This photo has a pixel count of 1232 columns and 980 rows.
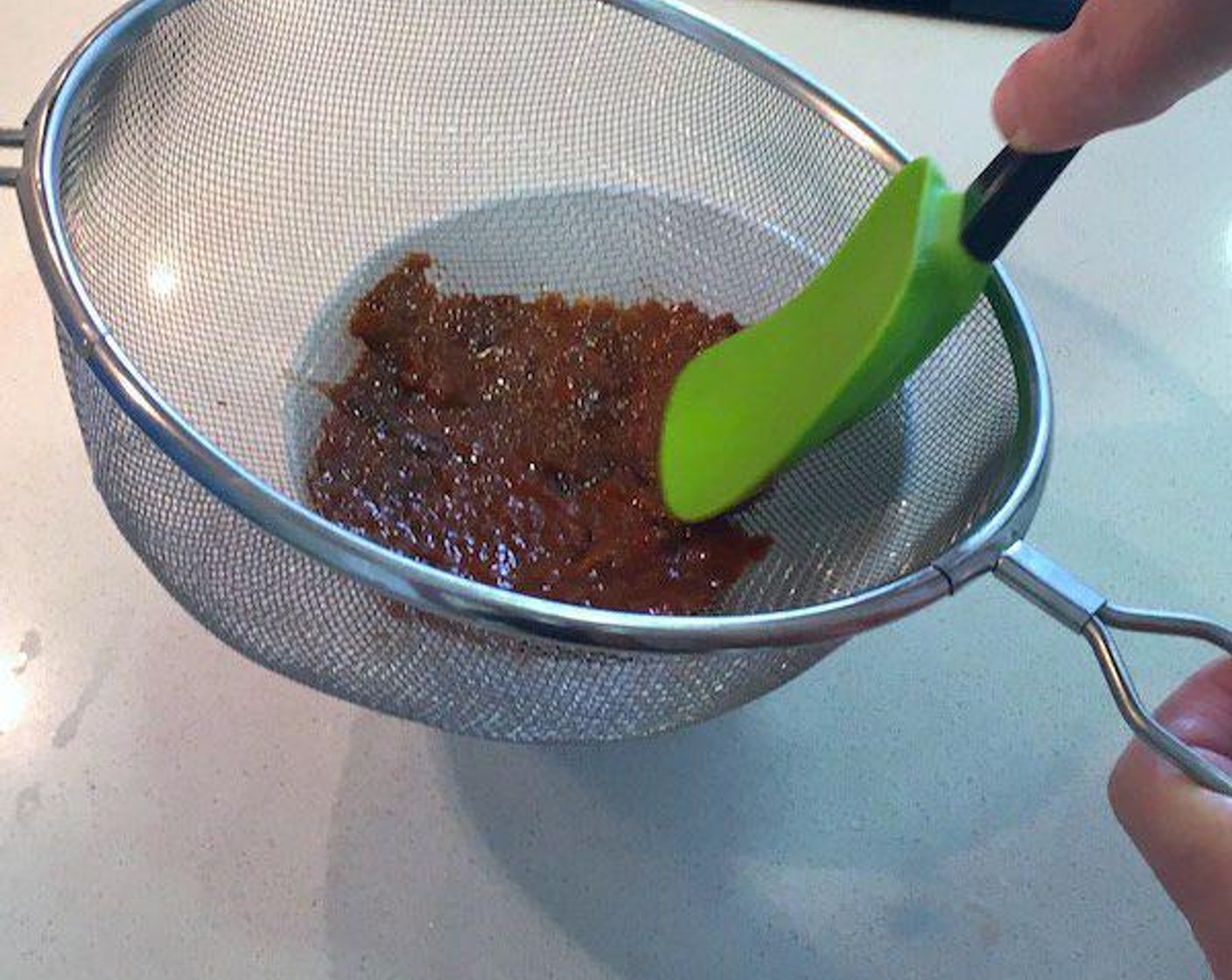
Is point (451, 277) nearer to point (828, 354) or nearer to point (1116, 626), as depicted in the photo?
point (828, 354)

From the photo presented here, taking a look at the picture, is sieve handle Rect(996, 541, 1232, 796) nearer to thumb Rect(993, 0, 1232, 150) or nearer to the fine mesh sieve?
the fine mesh sieve

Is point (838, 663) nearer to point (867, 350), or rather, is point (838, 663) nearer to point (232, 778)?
point (867, 350)

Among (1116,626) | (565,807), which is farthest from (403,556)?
(1116,626)

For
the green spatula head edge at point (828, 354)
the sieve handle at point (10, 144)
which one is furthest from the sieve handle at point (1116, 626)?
the sieve handle at point (10, 144)

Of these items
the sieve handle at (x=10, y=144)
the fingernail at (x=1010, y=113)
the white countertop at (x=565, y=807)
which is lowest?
the white countertop at (x=565, y=807)

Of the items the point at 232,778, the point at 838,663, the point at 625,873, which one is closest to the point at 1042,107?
the point at 838,663

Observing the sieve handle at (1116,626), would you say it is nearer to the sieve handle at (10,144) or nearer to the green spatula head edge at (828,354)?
A: the green spatula head edge at (828,354)

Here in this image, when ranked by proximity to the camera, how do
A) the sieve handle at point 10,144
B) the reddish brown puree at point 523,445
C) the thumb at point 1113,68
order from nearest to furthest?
the thumb at point 1113,68
the sieve handle at point 10,144
the reddish brown puree at point 523,445
